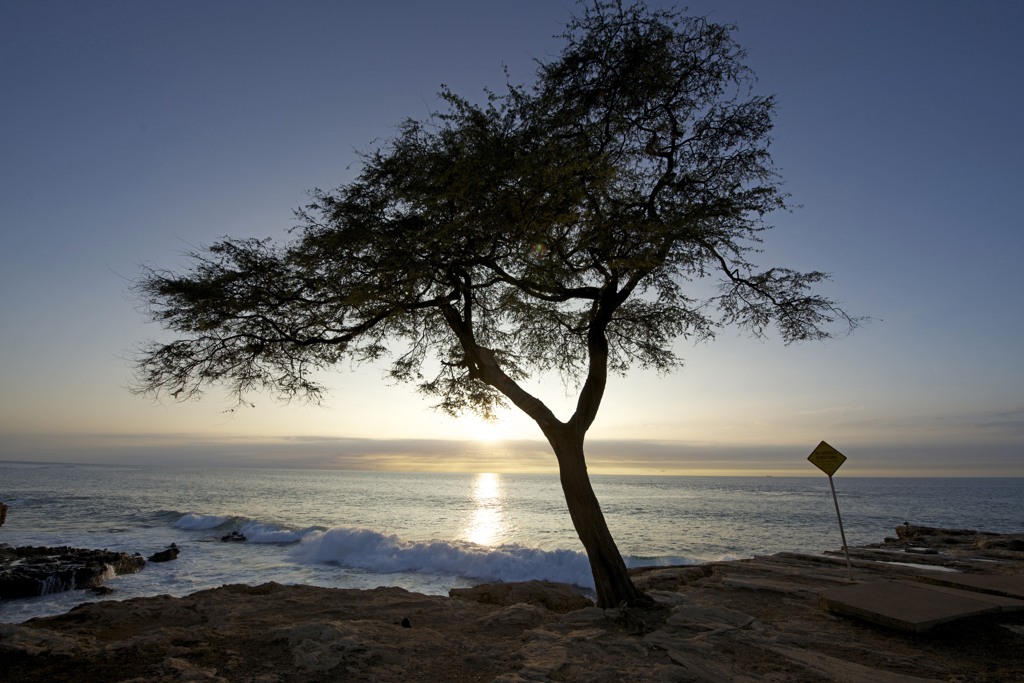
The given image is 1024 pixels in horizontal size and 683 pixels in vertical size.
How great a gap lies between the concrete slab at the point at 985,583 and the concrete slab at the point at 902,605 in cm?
86

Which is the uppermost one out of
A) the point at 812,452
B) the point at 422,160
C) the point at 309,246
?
the point at 422,160

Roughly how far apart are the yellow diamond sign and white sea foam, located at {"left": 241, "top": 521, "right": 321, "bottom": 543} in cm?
2391

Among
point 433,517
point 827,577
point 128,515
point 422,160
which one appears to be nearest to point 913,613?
point 827,577

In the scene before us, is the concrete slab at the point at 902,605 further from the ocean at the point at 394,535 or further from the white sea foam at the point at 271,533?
the white sea foam at the point at 271,533

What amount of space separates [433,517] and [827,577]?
31.4 m

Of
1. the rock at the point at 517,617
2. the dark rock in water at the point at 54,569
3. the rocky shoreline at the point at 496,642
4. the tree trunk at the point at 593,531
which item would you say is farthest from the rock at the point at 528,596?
the dark rock in water at the point at 54,569

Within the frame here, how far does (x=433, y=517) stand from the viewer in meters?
35.9

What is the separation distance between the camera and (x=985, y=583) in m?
7.29

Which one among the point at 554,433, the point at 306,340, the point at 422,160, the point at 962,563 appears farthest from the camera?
the point at 962,563

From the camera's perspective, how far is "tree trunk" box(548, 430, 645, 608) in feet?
22.4

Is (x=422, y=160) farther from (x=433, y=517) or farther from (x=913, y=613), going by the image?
(x=433, y=517)

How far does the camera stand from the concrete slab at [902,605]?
540cm

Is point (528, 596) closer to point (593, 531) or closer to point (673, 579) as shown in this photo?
point (673, 579)

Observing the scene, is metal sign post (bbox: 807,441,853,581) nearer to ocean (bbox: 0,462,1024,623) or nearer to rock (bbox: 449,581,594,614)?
rock (bbox: 449,581,594,614)
